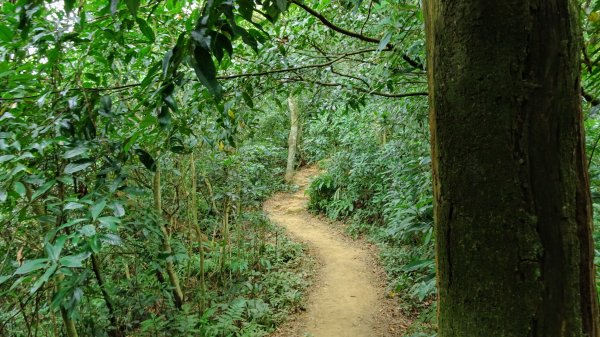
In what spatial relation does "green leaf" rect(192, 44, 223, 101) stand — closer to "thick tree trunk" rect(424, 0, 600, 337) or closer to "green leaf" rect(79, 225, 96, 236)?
"thick tree trunk" rect(424, 0, 600, 337)

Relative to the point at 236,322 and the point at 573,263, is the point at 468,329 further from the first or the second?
the point at 236,322

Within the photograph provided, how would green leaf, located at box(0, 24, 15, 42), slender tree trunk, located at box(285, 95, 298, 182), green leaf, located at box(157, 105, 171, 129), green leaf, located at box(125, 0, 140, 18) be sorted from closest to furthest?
green leaf, located at box(125, 0, 140, 18) → green leaf, located at box(157, 105, 171, 129) → green leaf, located at box(0, 24, 15, 42) → slender tree trunk, located at box(285, 95, 298, 182)

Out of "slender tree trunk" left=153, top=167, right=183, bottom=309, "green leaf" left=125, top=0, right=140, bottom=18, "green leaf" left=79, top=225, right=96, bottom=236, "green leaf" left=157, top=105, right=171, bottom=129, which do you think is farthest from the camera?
"slender tree trunk" left=153, top=167, right=183, bottom=309

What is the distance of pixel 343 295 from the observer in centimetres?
655

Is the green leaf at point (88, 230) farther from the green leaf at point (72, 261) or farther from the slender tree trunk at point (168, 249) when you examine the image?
the slender tree trunk at point (168, 249)

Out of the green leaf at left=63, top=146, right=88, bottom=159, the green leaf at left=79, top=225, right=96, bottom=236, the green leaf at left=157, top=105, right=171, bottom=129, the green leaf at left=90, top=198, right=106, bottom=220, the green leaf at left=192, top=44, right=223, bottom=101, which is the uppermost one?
the green leaf at left=192, top=44, right=223, bottom=101

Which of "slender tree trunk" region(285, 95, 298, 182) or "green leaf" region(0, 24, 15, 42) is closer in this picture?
"green leaf" region(0, 24, 15, 42)

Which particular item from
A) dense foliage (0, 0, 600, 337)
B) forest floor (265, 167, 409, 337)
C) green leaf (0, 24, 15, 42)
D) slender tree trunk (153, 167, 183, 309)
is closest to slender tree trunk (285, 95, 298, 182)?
dense foliage (0, 0, 600, 337)

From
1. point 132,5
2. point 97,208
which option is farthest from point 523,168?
point 97,208

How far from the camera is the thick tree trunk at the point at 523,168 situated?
2.29ft

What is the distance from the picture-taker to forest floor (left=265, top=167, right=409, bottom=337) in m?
5.47

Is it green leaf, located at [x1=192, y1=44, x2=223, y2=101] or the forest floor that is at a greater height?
green leaf, located at [x1=192, y1=44, x2=223, y2=101]

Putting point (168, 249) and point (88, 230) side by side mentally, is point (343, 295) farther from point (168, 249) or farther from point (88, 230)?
point (88, 230)

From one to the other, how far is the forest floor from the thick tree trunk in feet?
16.5
